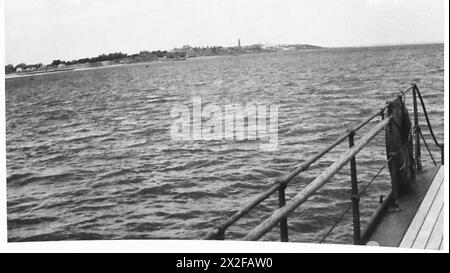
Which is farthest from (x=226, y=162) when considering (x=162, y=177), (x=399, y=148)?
(x=399, y=148)

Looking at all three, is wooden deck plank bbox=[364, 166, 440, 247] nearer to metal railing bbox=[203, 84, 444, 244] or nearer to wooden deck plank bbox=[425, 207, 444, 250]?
metal railing bbox=[203, 84, 444, 244]

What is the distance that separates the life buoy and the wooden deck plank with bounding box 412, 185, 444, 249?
0.32 m

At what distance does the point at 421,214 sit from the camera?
13.4ft

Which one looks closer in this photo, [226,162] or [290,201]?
[290,201]

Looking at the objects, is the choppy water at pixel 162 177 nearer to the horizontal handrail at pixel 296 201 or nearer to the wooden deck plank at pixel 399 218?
the wooden deck plank at pixel 399 218

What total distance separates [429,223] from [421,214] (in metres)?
0.18

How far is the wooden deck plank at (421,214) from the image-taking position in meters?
3.67

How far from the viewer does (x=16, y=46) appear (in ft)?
26.7

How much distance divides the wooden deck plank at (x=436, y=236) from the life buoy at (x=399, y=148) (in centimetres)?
48

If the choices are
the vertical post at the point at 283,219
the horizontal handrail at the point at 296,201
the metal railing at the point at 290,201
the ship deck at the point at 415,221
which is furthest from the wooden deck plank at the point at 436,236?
the vertical post at the point at 283,219

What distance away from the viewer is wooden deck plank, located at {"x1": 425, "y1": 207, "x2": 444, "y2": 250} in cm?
357

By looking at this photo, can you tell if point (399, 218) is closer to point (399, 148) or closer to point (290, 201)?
point (399, 148)

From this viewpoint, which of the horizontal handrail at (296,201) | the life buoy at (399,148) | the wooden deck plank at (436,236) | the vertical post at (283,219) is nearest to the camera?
the horizontal handrail at (296,201)
